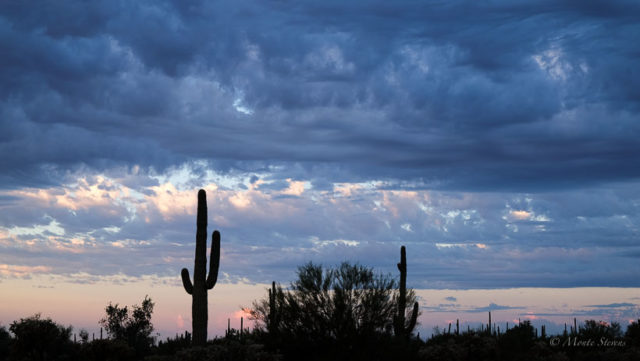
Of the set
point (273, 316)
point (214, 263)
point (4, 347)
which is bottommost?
point (4, 347)

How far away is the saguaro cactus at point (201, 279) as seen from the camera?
3250 centimetres

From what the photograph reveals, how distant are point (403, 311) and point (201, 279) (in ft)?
31.8

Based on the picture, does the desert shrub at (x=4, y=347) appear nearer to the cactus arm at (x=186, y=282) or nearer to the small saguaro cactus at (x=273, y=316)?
the cactus arm at (x=186, y=282)

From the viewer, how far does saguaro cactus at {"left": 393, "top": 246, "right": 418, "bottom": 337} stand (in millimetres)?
34531

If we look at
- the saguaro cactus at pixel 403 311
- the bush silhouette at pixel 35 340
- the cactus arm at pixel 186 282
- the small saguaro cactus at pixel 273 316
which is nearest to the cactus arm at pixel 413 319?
the saguaro cactus at pixel 403 311

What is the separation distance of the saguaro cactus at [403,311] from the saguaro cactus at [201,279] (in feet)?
26.3

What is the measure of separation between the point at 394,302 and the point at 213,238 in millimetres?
8190

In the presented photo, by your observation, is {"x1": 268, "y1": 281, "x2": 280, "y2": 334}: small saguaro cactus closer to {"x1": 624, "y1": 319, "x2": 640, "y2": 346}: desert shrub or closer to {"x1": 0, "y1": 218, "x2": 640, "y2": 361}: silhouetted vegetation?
{"x1": 0, "y1": 218, "x2": 640, "y2": 361}: silhouetted vegetation

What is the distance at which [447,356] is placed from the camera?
107 ft

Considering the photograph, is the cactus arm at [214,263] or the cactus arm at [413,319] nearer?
the cactus arm at [214,263]

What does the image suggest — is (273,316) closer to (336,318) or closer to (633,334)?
(336,318)

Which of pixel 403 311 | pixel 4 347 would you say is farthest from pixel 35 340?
pixel 403 311

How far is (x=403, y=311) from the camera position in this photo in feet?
119

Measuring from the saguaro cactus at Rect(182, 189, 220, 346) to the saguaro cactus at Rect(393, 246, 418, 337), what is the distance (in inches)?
315
